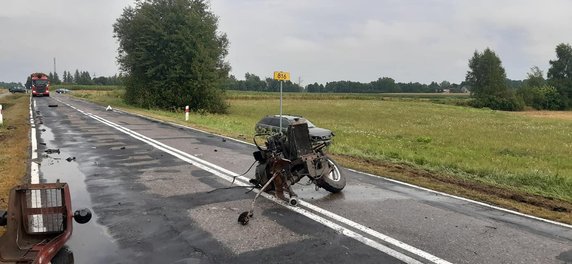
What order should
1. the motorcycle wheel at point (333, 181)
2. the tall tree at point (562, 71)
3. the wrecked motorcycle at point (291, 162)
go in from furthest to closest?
1. the tall tree at point (562, 71)
2. the motorcycle wheel at point (333, 181)
3. the wrecked motorcycle at point (291, 162)

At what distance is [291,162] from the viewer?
23.1 feet

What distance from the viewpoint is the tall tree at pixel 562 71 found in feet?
323

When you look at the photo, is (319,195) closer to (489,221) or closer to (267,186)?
(267,186)

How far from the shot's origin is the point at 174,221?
606cm

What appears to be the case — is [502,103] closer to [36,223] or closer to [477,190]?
[477,190]

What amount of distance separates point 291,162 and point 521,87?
365ft

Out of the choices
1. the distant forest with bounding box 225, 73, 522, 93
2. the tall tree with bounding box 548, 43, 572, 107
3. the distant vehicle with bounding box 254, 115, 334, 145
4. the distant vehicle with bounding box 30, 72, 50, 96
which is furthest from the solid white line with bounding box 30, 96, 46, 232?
the distant forest with bounding box 225, 73, 522, 93

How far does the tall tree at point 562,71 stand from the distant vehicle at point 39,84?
103496 millimetres

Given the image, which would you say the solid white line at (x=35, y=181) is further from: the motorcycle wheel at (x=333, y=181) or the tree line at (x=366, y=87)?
the tree line at (x=366, y=87)

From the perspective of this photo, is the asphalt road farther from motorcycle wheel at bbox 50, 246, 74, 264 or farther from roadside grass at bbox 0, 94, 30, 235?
roadside grass at bbox 0, 94, 30, 235

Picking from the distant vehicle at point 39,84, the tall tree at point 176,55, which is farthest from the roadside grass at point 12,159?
the distant vehicle at point 39,84

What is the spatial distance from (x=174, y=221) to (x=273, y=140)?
7.33ft

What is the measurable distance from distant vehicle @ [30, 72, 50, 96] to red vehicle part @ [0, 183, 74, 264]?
59302mm

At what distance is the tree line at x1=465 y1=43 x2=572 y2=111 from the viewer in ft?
311
